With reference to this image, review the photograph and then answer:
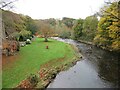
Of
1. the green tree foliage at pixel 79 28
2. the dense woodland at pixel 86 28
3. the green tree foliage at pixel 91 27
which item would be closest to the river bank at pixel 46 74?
the dense woodland at pixel 86 28

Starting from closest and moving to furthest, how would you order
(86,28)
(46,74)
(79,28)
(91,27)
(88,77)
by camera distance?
1. (46,74)
2. (88,77)
3. (91,27)
4. (86,28)
5. (79,28)

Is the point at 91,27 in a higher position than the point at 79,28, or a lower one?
higher

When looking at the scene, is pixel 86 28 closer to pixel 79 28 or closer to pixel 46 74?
pixel 79 28

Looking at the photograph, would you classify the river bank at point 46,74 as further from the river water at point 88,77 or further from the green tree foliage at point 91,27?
the green tree foliage at point 91,27

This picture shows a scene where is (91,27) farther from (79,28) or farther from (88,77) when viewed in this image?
(88,77)

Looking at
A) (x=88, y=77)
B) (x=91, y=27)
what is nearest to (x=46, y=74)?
(x=88, y=77)

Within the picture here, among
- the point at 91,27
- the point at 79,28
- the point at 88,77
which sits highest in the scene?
the point at 91,27

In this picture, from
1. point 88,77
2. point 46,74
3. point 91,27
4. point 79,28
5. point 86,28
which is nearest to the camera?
point 46,74

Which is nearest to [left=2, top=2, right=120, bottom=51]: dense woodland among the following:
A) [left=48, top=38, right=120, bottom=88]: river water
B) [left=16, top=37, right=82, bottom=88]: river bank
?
[left=48, top=38, right=120, bottom=88]: river water

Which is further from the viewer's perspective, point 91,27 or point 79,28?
point 79,28

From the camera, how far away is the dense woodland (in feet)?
95.3

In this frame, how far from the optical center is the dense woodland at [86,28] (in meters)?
29.0

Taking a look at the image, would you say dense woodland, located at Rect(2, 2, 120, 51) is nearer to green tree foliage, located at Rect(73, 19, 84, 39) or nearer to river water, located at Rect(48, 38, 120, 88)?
green tree foliage, located at Rect(73, 19, 84, 39)

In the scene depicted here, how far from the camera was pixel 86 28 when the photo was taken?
70.1m
